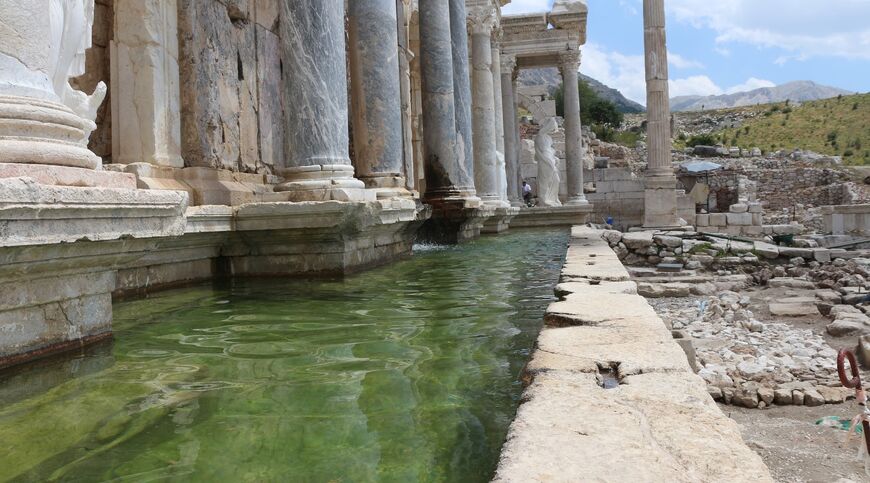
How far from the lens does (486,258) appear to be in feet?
30.3

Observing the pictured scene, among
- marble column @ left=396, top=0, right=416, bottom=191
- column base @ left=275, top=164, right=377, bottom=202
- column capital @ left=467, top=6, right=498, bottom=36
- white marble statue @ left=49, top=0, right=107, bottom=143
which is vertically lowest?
column base @ left=275, top=164, right=377, bottom=202

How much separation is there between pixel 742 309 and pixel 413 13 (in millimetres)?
8939

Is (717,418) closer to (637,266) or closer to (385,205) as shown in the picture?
(385,205)

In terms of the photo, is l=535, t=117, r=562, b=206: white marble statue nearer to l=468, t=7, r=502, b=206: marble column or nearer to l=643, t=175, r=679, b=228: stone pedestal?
l=643, t=175, r=679, b=228: stone pedestal

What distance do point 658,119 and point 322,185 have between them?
18225 millimetres

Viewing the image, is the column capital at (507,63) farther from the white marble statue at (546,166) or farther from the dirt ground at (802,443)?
the dirt ground at (802,443)

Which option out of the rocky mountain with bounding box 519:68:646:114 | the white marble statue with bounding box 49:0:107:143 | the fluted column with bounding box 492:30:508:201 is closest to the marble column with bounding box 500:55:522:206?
the fluted column with bounding box 492:30:508:201

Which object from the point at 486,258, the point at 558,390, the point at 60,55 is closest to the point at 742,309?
the point at 486,258

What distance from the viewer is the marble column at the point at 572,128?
2359cm

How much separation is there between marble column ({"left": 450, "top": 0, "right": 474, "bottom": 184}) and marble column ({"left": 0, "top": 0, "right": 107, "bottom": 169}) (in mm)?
10075

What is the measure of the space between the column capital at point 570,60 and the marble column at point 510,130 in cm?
166

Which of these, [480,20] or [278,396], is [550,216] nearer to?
[480,20]

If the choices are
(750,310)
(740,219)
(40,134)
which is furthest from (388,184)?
(740,219)

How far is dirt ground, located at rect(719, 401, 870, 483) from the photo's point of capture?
3.89 metres
